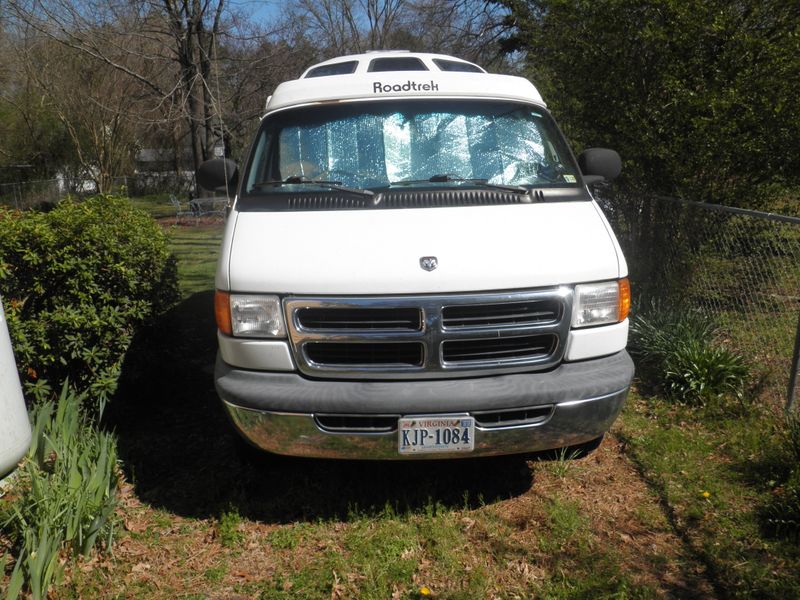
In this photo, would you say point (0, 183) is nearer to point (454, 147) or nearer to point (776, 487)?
point (454, 147)

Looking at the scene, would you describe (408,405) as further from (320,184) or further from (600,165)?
(600,165)

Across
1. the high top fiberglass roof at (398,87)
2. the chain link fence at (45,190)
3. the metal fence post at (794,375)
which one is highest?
the high top fiberglass roof at (398,87)

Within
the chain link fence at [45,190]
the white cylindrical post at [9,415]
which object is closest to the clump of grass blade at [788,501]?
the white cylindrical post at [9,415]

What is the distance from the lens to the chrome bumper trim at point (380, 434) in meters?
3.45

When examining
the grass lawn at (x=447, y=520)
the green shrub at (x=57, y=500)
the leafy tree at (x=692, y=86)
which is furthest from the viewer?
the leafy tree at (x=692, y=86)

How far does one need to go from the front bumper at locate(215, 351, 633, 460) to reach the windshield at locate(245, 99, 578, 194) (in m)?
1.33

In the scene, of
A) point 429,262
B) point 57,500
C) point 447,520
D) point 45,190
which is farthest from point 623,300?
point 45,190

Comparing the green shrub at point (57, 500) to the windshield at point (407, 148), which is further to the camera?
the windshield at point (407, 148)

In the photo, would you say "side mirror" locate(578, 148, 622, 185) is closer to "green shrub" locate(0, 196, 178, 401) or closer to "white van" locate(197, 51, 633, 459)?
"white van" locate(197, 51, 633, 459)

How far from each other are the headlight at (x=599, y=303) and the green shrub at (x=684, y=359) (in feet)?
6.28

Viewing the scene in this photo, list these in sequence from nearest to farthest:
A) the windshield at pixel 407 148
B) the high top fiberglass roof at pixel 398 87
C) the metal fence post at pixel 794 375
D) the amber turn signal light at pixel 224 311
Result: 1. the amber turn signal light at pixel 224 311
2. the windshield at pixel 407 148
3. the metal fence post at pixel 794 375
4. the high top fiberglass roof at pixel 398 87

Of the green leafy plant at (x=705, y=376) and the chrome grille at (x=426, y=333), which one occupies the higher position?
the chrome grille at (x=426, y=333)

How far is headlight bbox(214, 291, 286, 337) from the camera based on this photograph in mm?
3463

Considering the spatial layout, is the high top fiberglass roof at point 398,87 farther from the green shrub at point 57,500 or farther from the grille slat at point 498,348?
the green shrub at point 57,500
